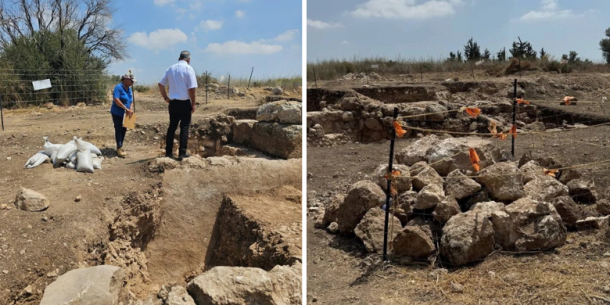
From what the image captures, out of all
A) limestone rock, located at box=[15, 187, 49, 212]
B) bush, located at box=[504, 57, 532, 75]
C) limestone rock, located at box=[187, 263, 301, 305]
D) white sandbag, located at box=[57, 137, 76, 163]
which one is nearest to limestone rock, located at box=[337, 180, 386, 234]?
limestone rock, located at box=[187, 263, 301, 305]

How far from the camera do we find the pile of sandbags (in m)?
5.71

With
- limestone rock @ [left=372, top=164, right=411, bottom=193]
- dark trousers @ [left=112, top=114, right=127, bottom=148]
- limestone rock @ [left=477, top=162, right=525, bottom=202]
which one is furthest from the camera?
dark trousers @ [left=112, top=114, right=127, bottom=148]

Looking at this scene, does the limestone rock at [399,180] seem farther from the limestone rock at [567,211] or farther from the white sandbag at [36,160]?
the white sandbag at [36,160]

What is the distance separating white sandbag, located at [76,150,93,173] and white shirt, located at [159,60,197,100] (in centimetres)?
137

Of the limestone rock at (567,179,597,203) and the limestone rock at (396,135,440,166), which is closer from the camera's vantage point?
the limestone rock at (567,179,597,203)

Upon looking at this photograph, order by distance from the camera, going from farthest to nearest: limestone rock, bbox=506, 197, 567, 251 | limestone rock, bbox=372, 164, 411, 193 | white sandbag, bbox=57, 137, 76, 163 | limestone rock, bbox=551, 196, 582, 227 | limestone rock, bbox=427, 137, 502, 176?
white sandbag, bbox=57, 137, 76, 163
limestone rock, bbox=427, 137, 502, 176
limestone rock, bbox=372, 164, 411, 193
limestone rock, bbox=551, 196, 582, 227
limestone rock, bbox=506, 197, 567, 251

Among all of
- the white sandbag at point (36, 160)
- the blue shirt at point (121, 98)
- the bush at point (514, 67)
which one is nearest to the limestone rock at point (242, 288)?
the white sandbag at point (36, 160)

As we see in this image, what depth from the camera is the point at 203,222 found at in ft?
18.0

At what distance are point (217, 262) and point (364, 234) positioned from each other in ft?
6.38

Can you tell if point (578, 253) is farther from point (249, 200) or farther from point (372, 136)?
point (372, 136)

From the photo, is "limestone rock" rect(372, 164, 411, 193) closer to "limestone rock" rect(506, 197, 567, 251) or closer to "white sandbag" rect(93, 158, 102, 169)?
"limestone rock" rect(506, 197, 567, 251)

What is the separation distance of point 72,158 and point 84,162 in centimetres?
31

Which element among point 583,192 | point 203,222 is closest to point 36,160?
point 203,222

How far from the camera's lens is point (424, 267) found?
4.11 m
